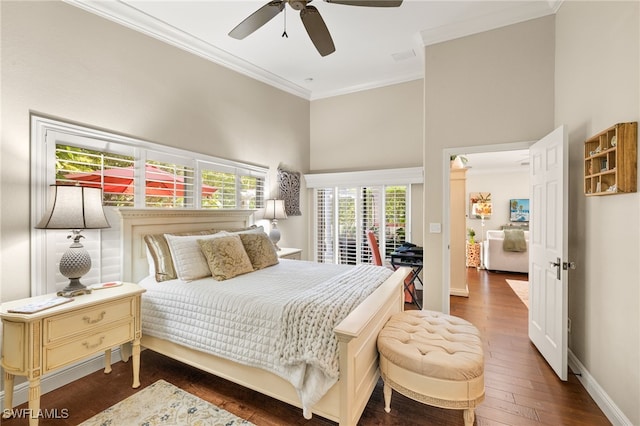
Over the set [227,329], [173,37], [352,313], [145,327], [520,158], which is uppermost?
[173,37]

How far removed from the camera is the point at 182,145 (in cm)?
334

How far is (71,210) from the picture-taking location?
2.05 m

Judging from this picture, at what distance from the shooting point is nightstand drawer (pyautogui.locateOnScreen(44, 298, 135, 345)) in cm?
183

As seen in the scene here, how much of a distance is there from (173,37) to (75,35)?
956mm

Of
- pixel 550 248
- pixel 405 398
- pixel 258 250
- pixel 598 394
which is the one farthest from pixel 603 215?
pixel 258 250

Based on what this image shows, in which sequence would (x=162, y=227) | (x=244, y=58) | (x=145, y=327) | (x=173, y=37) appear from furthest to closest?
1. (x=244, y=58)
2. (x=173, y=37)
3. (x=162, y=227)
4. (x=145, y=327)

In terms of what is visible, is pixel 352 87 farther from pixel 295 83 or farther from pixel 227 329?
pixel 227 329

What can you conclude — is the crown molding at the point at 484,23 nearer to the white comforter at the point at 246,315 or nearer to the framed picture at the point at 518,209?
the white comforter at the point at 246,315

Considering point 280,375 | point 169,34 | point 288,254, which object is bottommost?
point 280,375

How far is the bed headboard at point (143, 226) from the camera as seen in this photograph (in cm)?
270

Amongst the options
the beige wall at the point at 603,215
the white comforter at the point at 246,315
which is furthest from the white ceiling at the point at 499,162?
the white comforter at the point at 246,315

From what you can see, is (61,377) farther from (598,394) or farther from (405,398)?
(598,394)

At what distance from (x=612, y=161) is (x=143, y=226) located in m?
3.76

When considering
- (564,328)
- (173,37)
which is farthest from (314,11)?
(564,328)
